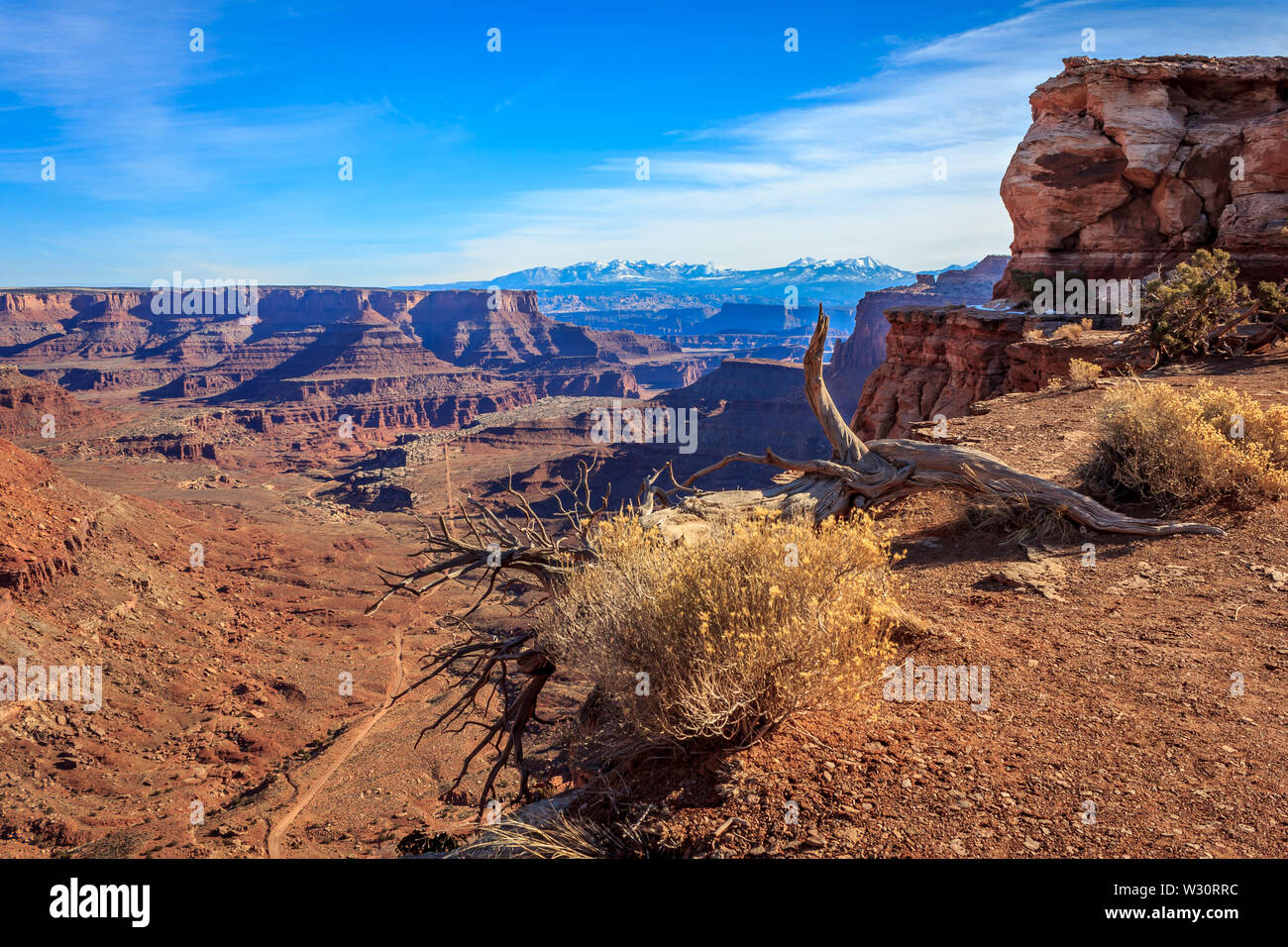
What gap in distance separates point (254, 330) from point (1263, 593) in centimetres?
19095

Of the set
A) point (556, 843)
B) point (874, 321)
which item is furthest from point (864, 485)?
point (874, 321)

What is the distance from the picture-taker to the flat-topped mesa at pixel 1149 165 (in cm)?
2412

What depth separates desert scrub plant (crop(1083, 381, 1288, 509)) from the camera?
737 centimetres

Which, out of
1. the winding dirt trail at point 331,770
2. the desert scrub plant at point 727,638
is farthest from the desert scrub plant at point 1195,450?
the winding dirt trail at point 331,770

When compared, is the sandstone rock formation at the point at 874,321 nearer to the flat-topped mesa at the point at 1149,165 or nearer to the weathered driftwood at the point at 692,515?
the flat-topped mesa at the point at 1149,165

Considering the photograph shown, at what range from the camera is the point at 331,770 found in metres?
18.3

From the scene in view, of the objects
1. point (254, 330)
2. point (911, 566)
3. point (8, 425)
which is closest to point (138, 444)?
point (8, 425)

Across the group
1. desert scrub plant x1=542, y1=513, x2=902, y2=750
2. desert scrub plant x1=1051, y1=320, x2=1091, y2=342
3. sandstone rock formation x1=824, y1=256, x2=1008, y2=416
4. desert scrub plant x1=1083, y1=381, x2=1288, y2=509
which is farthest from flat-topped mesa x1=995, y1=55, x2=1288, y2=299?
sandstone rock formation x1=824, y1=256, x2=1008, y2=416

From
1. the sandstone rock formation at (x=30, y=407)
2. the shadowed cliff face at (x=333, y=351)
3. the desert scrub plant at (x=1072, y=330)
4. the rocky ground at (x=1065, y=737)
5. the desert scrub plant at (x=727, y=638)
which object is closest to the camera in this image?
the rocky ground at (x=1065, y=737)

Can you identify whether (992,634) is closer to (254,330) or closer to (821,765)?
(821,765)

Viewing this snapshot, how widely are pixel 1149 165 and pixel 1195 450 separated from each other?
1009 inches

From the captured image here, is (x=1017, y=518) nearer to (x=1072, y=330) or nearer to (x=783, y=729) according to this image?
(x=783, y=729)

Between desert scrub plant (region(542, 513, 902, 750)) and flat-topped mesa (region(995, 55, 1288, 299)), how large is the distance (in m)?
27.6

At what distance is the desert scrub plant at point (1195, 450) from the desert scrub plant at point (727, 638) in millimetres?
5220
